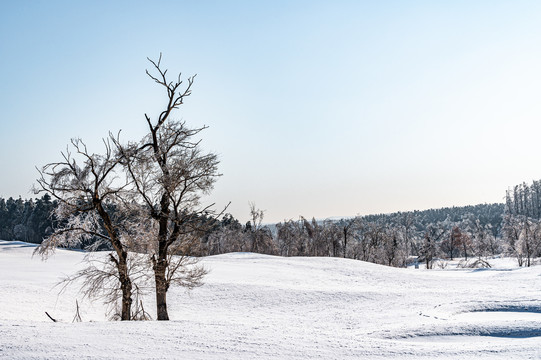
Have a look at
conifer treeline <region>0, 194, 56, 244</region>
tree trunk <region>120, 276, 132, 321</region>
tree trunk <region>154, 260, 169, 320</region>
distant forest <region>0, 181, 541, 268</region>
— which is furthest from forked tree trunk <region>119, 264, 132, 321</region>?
conifer treeline <region>0, 194, 56, 244</region>

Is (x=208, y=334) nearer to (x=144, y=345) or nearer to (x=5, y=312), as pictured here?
(x=144, y=345)

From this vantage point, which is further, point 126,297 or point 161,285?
point 161,285

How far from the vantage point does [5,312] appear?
1683cm

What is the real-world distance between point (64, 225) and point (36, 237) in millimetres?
88357

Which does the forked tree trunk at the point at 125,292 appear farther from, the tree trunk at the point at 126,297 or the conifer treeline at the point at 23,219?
the conifer treeline at the point at 23,219

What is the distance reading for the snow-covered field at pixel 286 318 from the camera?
28.1ft

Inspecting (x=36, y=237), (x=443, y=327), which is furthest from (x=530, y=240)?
(x=36, y=237)

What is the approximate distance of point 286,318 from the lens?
60.8 feet

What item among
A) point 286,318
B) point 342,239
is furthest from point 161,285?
point 342,239

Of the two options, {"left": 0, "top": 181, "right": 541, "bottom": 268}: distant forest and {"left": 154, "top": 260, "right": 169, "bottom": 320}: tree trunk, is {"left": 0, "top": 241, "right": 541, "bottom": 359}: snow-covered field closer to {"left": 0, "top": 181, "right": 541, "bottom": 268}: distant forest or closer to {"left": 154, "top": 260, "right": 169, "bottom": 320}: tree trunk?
{"left": 154, "top": 260, "right": 169, "bottom": 320}: tree trunk

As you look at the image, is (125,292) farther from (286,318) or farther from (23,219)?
(23,219)

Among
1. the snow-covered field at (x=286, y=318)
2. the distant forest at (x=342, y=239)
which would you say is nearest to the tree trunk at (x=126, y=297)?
the snow-covered field at (x=286, y=318)

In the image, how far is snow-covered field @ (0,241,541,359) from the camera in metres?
8.55

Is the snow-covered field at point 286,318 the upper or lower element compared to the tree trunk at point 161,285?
lower
